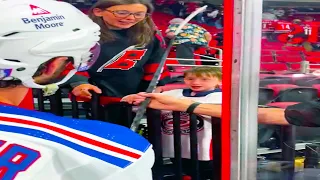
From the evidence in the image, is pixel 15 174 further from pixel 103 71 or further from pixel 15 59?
pixel 103 71

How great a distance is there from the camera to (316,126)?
4.50 ft

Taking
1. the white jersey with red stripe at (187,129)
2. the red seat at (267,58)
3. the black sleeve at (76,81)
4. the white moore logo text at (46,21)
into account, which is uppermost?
the white moore logo text at (46,21)

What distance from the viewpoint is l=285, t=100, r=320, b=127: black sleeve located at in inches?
53.4

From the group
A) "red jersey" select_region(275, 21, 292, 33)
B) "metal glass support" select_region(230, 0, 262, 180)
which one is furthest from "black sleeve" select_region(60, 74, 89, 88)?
"red jersey" select_region(275, 21, 292, 33)

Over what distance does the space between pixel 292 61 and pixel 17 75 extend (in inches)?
35.5

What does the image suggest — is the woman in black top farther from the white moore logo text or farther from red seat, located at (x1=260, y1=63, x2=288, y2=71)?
red seat, located at (x1=260, y1=63, x2=288, y2=71)

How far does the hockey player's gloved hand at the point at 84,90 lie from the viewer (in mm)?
1478

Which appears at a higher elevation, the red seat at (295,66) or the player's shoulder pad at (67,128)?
the red seat at (295,66)

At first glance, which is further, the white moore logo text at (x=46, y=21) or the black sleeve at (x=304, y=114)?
the black sleeve at (x=304, y=114)

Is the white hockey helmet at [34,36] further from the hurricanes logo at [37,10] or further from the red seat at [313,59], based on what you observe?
the red seat at [313,59]

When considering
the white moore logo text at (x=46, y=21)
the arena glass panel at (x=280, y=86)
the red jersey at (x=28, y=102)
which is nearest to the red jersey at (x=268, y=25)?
the arena glass panel at (x=280, y=86)

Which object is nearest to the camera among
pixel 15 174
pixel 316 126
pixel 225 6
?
pixel 15 174

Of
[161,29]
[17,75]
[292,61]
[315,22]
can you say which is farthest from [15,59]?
[315,22]

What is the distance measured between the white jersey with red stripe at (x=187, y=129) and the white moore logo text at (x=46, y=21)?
0.43 m
